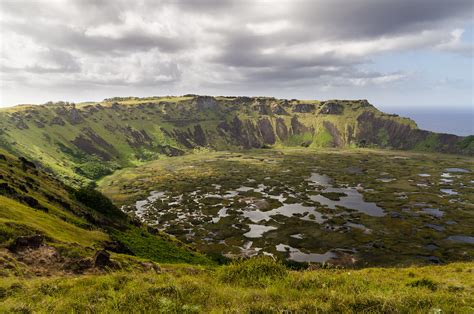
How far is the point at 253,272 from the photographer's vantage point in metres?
20.4

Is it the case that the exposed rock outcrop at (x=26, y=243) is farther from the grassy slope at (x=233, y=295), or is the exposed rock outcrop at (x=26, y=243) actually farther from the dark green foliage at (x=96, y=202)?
the dark green foliage at (x=96, y=202)

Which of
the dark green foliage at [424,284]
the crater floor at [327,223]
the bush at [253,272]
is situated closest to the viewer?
the bush at [253,272]

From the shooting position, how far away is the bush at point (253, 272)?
1952cm

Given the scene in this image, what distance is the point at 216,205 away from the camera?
173875 mm

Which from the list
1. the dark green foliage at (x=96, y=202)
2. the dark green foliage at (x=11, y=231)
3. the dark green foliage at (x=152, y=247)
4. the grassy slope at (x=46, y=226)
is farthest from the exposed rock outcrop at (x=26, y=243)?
the dark green foliage at (x=96, y=202)

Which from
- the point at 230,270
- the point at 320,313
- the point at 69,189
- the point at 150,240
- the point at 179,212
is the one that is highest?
the point at 320,313

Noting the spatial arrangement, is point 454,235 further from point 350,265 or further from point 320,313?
point 320,313

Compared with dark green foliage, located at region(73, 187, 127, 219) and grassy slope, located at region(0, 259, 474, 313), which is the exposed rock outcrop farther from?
dark green foliage, located at region(73, 187, 127, 219)

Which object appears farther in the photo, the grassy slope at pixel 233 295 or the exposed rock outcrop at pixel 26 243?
the exposed rock outcrop at pixel 26 243

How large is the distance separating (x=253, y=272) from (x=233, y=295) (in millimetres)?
4607

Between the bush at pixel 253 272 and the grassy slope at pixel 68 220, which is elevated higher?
the bush at pixel 253 272

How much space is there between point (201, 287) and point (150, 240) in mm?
72349

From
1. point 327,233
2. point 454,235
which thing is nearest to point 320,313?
point 327,233

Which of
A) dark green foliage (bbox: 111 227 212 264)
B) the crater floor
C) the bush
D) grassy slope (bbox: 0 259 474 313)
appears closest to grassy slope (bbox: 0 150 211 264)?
dark green foliage (bbox: 111 227 212 264)
